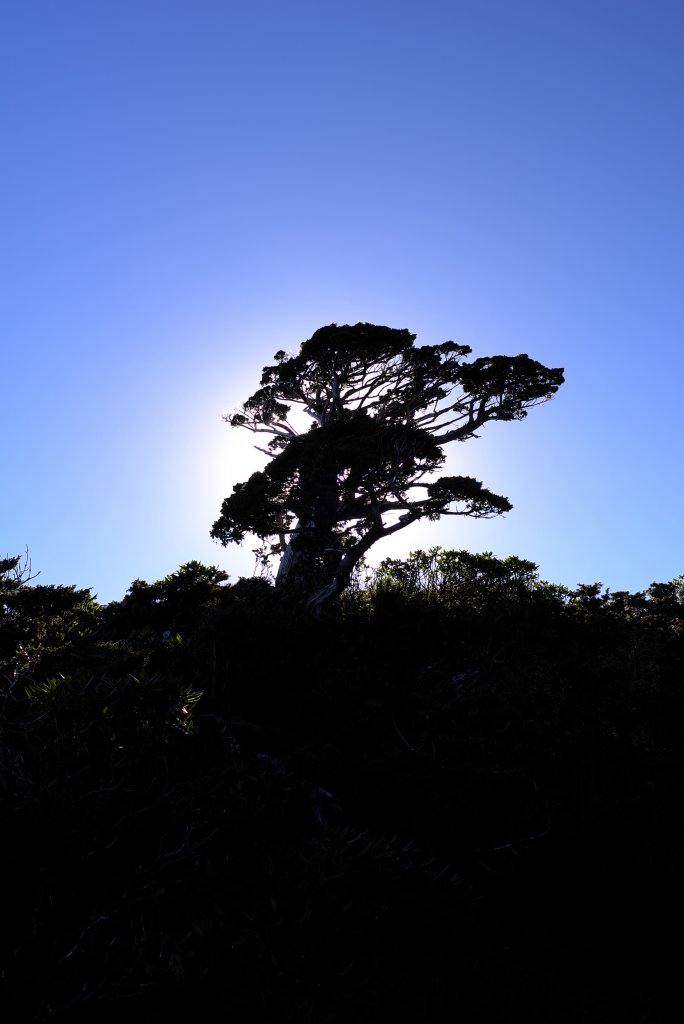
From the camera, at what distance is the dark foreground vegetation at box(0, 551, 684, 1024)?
3.29 meters

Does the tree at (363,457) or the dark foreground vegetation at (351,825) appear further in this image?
the tree at (363,457)

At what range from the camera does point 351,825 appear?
5.42 metres

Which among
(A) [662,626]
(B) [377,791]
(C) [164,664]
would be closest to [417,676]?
(B) [377,791]

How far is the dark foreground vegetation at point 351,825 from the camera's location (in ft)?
10.8

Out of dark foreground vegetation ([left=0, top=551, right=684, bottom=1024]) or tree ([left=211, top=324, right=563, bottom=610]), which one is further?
tree ([left=211, top=324, right=563, bottom=610])

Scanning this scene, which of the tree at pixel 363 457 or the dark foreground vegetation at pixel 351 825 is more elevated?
the tree at pixel 363 457

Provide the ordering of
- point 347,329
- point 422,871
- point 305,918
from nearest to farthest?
point 305,918 → point 422,871 → point 347,329

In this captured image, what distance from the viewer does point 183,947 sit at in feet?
10.6

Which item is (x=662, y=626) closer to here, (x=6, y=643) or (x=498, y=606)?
(x=498, y=606)

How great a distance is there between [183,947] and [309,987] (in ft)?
2.63

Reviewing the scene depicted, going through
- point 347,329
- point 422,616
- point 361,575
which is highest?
point 347,329

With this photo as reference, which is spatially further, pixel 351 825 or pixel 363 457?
pixel 363 457

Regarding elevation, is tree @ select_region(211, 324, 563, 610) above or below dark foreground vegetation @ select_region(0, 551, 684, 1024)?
above

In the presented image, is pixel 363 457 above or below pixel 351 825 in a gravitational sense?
above
